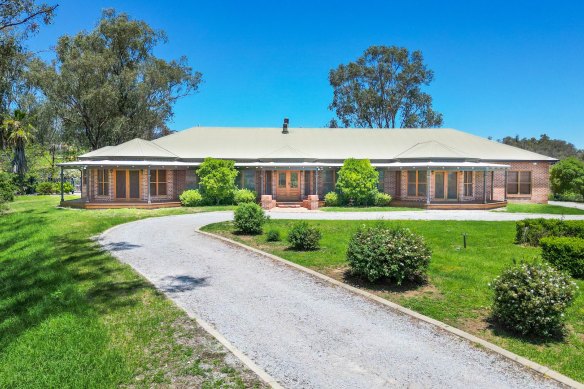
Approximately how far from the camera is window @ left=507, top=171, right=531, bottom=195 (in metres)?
29.6

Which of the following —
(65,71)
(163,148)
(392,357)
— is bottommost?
(392,357)

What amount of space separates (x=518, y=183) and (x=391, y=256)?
2617 cm

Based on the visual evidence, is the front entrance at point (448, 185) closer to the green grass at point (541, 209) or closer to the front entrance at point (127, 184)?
the green grass at point (541, 209)

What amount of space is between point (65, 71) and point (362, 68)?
1447 inches

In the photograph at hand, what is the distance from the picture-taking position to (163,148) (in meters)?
29.6

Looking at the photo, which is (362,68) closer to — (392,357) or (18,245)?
(18,245)

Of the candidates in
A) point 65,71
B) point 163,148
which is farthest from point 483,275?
point 65,71

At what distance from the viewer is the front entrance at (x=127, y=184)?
26.4 metres

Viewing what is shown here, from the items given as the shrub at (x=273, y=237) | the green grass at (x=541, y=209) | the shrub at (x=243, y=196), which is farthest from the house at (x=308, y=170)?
the shrub at (x=273, y=237)

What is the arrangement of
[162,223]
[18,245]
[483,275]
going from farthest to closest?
[162,223]
[18,245]
[483,275]

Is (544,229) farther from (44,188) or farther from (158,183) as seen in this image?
(44,188)

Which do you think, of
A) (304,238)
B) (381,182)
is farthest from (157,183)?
(304,238)

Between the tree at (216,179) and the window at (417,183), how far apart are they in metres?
12.3

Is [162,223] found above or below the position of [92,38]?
below
